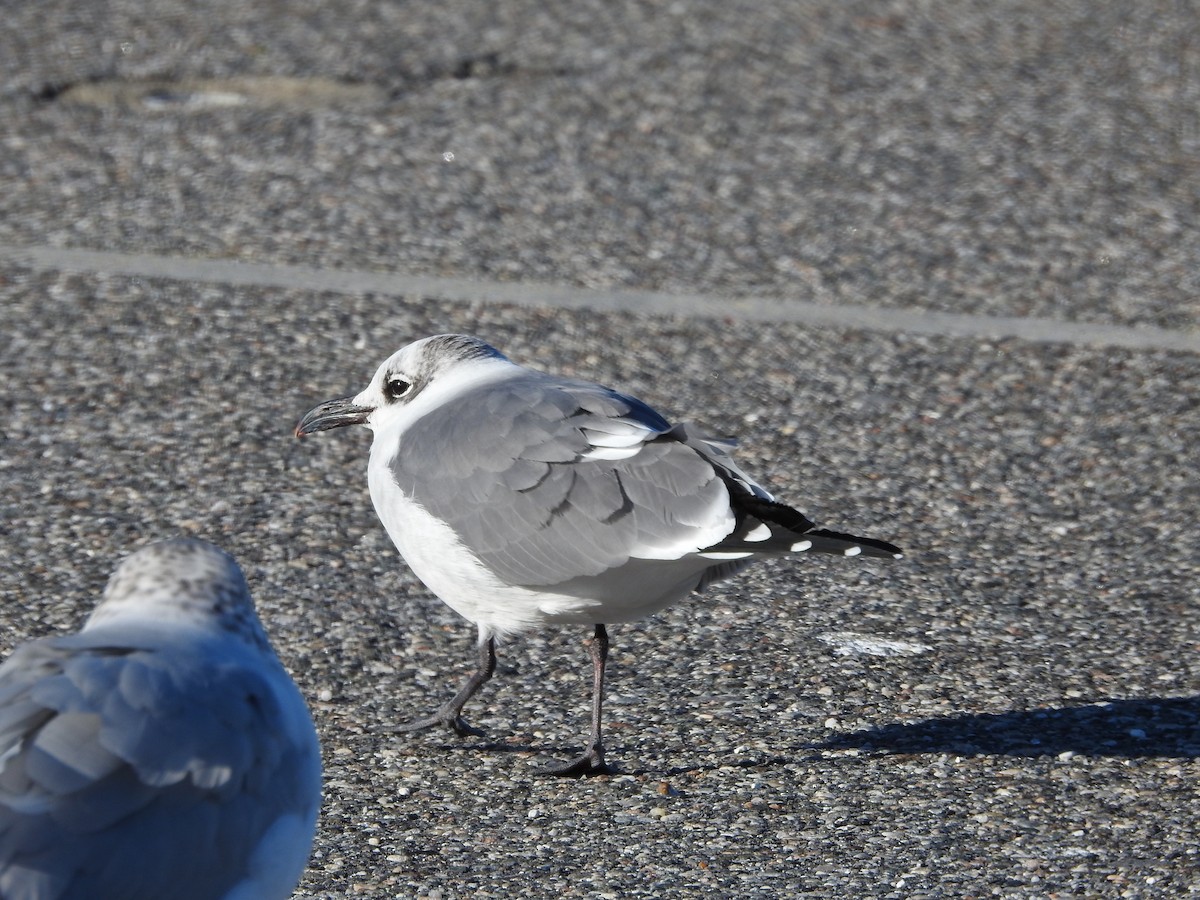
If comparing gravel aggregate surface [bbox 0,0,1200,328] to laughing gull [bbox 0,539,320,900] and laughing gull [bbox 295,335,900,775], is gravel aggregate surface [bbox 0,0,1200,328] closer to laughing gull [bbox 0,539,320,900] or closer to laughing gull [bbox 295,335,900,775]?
laughing gull [bbox 295,335,900,775]

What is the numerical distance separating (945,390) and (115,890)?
179 inches

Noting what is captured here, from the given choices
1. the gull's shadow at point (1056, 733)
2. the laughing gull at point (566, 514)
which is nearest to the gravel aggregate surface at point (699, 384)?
the gull's shadow at point (1056, 733)

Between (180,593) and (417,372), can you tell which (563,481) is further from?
(180,593)

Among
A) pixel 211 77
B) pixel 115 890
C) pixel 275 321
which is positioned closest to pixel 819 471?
pixel 275 321

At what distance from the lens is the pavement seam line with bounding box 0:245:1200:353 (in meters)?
7.03

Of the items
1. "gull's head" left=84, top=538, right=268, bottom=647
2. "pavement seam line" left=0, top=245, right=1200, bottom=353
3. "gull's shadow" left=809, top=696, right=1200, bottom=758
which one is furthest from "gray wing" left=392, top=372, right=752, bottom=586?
"pavement seam line" left=0, top=245, right=1200, bottom=353

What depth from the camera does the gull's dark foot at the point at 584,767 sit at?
4.16 metres

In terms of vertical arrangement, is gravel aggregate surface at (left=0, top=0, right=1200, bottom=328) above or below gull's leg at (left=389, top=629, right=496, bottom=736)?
below

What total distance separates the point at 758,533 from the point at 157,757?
160 cm

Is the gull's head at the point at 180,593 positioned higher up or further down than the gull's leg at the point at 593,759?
higher up

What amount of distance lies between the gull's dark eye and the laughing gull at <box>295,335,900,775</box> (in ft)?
0.95

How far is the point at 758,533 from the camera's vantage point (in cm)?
388

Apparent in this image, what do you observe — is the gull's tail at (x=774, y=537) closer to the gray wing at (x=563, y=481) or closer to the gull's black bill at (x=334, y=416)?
the gray wing at (x=563, y=481)

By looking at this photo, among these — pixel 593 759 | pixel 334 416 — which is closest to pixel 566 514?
pixel 593 759
